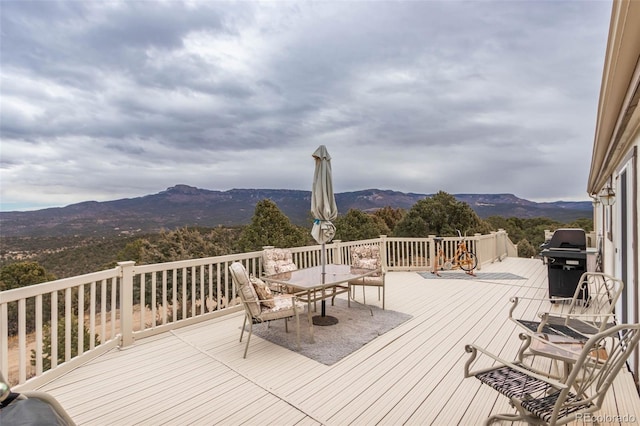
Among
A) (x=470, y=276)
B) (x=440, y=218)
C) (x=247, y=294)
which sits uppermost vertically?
(x=440, y=218)

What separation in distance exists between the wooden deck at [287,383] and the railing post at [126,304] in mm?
148

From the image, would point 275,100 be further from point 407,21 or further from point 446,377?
point 446,377

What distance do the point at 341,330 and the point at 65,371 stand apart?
116 inches

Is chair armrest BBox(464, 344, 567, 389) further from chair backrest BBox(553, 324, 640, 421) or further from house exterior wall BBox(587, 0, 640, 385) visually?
house exterior wall BBox(587, 0, 640, 385)

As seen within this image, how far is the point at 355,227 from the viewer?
72.2ft

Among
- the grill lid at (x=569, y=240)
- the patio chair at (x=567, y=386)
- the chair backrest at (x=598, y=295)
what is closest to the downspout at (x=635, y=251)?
the chair backrest at (x=598, y=295)

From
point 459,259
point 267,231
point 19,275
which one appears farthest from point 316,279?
point 19,275

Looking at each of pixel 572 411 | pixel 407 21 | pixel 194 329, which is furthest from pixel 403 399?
pixel 407 21

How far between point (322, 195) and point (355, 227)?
17676mm

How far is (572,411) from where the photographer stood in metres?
1.65

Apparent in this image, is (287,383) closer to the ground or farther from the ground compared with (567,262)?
closer to the ground

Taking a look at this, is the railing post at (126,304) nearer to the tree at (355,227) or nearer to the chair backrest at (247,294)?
the chair backrest at (247,294)

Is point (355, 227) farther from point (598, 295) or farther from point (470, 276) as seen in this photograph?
point (598, 295)

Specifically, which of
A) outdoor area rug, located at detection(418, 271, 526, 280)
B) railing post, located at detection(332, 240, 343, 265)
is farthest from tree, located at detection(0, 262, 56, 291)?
outdoor area rug, located at detection(418, 271, 526, 280)
